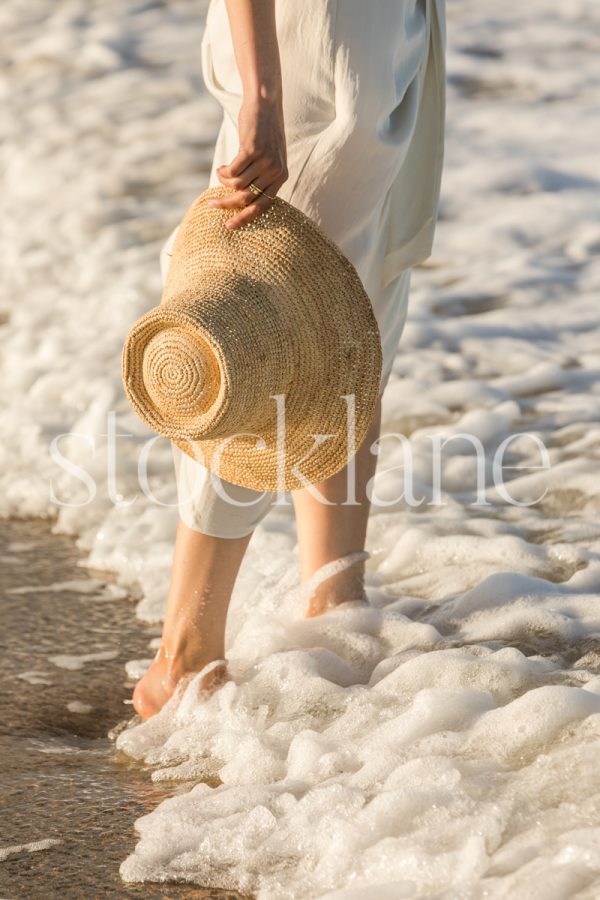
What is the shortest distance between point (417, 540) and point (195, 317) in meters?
1.26

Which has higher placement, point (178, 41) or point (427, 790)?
point (178, 41)

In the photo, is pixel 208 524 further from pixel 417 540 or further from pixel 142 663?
pixel 417 540

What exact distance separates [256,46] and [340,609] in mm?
1097

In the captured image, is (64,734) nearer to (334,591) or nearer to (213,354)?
(334,591)

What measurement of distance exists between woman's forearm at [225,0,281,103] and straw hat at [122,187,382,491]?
16cm

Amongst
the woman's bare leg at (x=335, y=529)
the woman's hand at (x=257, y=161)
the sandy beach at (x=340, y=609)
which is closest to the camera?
the sandy beach at (x=340, y=609)

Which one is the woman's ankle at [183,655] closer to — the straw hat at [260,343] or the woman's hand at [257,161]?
the straw hat at [260,343]

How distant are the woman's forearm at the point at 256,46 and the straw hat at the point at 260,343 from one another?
165mm

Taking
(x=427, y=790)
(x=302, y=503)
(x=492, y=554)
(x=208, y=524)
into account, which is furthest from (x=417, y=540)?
(x=427, y=790)

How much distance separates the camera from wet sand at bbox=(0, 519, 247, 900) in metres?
1.86

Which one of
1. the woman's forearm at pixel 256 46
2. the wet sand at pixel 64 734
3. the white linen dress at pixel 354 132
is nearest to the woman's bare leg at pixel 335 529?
the white linen dress at pixel 354 132

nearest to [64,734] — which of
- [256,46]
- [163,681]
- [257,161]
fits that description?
[163,681]

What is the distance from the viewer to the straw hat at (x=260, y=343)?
1.94m

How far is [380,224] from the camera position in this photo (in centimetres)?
223
